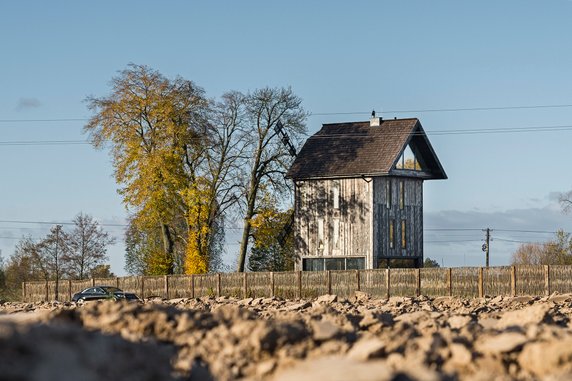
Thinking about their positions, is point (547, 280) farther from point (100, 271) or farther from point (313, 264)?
point (100, 271)

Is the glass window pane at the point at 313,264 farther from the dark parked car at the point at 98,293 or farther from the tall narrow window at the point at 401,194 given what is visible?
the dark parked car at the point at 98,293

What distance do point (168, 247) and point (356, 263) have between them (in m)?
11.8

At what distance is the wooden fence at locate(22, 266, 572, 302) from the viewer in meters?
41.0

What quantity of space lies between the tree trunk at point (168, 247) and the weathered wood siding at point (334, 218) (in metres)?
7.81

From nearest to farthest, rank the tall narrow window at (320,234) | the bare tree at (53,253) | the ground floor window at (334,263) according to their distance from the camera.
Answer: the ground floor window at (334,263) → the tall narrow window at (320,234) → the bare tree at (53,253)

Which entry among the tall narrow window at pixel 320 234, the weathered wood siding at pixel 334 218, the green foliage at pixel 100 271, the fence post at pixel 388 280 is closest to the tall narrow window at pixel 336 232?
the weathered wood siding at pixel 334 218

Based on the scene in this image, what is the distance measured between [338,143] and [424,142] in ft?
15.0

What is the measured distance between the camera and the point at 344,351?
29.6ft

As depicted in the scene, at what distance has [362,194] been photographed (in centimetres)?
5469

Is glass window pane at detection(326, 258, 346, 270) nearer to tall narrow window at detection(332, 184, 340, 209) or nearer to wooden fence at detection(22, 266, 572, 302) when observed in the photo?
tall narrow window at detection(332, 184, 340, 209)

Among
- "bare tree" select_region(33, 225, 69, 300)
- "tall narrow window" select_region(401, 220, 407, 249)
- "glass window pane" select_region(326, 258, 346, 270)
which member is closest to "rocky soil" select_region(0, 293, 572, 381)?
"glass window pane" select_region(326, 258, 346, 270)

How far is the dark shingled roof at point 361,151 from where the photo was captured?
54316mm

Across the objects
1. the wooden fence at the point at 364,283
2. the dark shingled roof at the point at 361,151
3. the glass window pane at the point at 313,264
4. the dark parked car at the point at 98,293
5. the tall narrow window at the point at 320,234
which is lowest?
the dark parked car at the point at 98,293

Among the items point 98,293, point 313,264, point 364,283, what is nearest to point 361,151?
point 313,264
